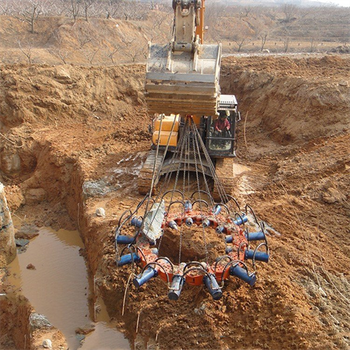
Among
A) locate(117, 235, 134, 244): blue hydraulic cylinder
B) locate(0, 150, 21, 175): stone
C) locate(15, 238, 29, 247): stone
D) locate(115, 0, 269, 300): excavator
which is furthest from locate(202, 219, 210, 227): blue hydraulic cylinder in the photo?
locate(0, 150, 21, 175): stone

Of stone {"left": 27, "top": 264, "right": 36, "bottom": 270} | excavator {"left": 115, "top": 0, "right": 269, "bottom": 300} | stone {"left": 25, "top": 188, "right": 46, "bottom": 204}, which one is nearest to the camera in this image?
excavator {"left": 115, "top": 0, "right": 269, "bottom": 300}

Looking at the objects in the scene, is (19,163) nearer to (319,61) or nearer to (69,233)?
(69,233)

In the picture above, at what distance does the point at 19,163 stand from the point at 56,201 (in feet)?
8.45

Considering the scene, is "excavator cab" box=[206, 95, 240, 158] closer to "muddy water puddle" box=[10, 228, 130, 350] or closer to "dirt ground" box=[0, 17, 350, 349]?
"dirt ground" box=[0, 17, 350, 349]

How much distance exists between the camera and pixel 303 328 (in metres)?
5.38

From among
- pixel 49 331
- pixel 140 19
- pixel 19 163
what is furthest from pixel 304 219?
pixel 140 19

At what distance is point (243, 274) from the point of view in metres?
5.63

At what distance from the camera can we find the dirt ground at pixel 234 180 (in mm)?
5848

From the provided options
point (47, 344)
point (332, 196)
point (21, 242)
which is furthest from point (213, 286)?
point (21, 242)

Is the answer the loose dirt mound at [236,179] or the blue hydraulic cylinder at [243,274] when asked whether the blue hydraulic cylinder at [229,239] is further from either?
the blue hydraulic cylinder at [243,274]

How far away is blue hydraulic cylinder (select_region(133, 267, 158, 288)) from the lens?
547cm

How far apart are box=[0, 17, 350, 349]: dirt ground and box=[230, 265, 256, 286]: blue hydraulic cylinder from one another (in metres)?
0.55

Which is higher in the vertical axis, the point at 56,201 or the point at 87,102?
the point at 87,102

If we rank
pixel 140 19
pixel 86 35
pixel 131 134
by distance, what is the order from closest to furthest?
pixel 131 134 < pixel 86 35 < pixel 140 19
